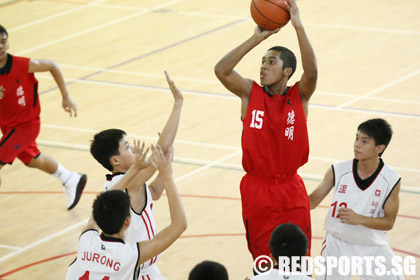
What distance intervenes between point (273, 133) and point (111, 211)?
1797mm

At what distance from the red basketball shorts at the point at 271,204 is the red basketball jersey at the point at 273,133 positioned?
0.28 ft

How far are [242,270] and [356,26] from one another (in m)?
9.15

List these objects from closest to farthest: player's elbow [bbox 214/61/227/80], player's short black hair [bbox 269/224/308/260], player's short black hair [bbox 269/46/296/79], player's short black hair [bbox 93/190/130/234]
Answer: player's short black hair [bbox 269/224/308/260], player's short black hair [bbox 93/190/130/234], player's elbow [bbox 214/61/227/80], player's short black hair [bbox 269/46/296/79]

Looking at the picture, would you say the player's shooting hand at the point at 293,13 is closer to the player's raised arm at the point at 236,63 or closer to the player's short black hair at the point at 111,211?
the player's raised arm at the point at 236,63

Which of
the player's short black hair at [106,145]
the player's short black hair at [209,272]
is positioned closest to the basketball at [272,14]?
the player's short black hair at [106,145]

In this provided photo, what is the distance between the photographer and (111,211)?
4906mm

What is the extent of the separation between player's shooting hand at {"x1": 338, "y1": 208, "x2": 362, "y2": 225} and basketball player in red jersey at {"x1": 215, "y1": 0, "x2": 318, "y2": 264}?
402mm

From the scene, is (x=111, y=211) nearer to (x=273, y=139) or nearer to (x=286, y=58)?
(x=273, y=139)

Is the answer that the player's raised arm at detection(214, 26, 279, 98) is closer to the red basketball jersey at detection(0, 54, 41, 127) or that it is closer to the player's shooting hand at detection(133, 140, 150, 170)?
the player's shooting hand at detection(133, 140, 150, 170)

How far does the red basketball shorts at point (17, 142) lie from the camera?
29.9ft

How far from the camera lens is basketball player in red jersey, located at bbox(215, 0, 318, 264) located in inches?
247

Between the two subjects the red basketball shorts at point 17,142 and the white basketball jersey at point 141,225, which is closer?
the white basketball jersey at point 141,225

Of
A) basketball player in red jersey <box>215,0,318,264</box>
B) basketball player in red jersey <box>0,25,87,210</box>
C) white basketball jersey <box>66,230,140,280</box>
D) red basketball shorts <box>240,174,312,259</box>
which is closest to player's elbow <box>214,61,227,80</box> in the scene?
basketball player in red jersey <box>215,0,318,264</box>

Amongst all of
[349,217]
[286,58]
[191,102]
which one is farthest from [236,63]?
[191,102]
